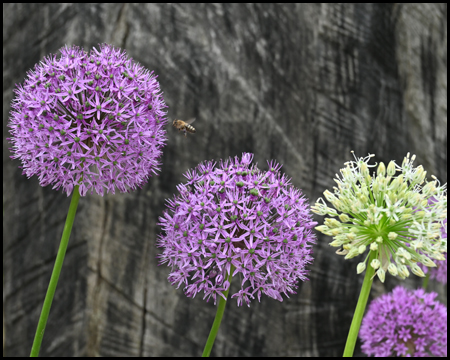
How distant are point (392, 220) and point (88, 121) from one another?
3.39 ft

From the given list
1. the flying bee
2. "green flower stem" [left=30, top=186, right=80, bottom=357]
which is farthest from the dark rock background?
"green flower stem" [left=30, top=186, right=80, bottom=357]

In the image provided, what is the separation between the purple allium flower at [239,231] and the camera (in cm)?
152

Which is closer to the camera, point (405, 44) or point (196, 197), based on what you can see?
point (196, 197)

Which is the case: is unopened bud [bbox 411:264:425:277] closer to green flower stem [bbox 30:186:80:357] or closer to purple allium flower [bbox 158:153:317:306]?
purple allium flower [bbox 158:153:317:306]

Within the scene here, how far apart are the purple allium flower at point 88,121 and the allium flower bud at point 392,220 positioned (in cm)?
66

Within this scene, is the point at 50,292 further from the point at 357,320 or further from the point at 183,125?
the point at 183,125

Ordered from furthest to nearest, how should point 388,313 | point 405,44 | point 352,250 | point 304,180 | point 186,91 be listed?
point 405,44
point 304,180
point 186,91
point 388,313
point 352,250

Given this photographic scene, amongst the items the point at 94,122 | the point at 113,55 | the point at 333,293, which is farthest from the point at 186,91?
the point at 333,293

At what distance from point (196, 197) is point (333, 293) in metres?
1.79

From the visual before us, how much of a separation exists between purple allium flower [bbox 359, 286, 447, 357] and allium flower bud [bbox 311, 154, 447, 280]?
3.58ft

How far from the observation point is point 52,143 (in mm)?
1652

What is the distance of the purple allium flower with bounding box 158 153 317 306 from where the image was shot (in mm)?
1516

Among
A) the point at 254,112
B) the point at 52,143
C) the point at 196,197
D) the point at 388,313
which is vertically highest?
the point at 254,112

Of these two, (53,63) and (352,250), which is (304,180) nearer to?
(352,250)
